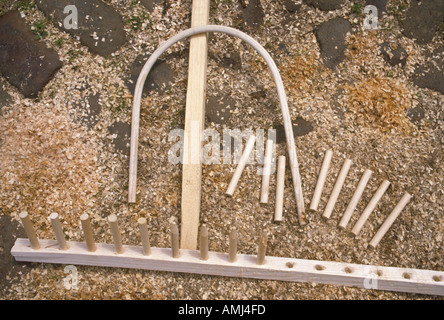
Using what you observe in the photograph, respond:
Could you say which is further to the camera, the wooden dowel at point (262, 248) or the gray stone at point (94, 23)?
the gray stone at point (94, 23)

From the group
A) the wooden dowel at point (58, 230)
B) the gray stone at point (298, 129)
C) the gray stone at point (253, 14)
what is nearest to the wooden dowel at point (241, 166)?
the gray stone at point (298, 129)

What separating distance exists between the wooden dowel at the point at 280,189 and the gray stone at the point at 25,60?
2.24 metres

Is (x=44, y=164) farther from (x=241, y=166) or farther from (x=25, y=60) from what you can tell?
(x=241, y=166)

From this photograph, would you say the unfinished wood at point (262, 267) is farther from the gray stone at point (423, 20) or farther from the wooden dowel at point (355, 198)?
the gray stone at point (423, 20)

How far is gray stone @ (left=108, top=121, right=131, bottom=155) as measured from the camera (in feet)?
13.3

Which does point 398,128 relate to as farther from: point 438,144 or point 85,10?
point 85,10

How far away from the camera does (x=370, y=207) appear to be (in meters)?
3.77

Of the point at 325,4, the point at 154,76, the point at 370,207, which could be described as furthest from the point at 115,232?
the point at 325,4

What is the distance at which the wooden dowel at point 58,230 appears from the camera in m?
3.24

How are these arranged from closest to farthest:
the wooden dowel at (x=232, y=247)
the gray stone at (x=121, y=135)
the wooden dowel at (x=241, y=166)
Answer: the wooden dowel at (x=232, y=247) < the wooden dowel at (x=241, y=166) < the gray stone at (x=121, y=135)

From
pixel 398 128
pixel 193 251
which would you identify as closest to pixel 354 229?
pixel 398 128

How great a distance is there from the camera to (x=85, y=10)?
14.6 feet

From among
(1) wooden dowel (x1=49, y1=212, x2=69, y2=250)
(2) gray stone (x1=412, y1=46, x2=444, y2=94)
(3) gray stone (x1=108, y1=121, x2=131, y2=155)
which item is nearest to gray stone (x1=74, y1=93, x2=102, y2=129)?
(3) gray stone (x1=108, y1=121, x2=131, y2=155)

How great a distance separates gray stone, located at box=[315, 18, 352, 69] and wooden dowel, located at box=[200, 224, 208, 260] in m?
2.09
